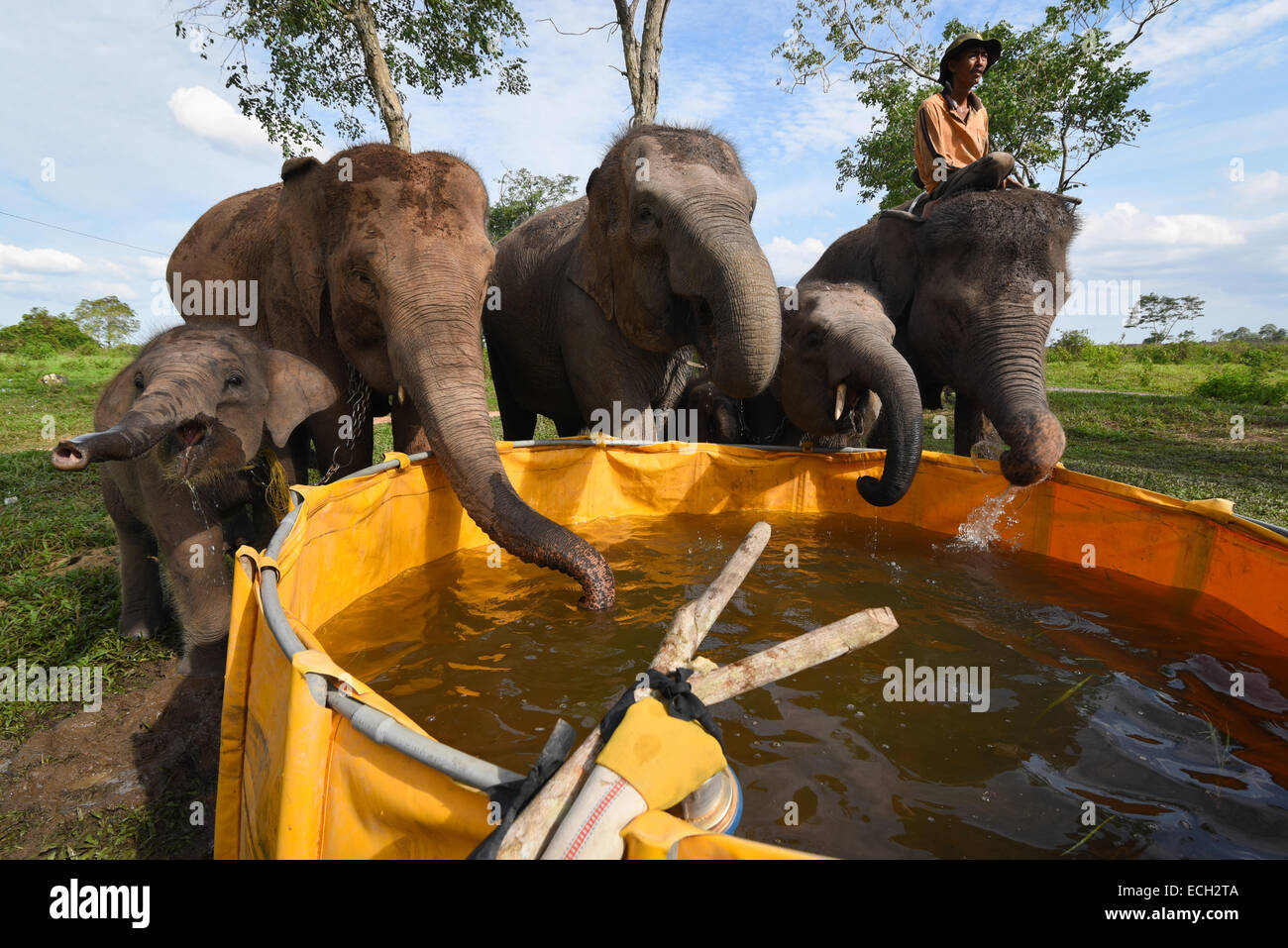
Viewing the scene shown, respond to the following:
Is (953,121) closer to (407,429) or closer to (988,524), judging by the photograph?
(988,524)

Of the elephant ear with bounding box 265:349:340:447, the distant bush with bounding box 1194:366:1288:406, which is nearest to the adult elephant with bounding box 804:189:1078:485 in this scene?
the elephant ear with bounding box 265:349:340:447

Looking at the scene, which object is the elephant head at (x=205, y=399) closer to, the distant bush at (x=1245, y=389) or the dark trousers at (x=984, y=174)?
the dark trousers at (x=984, y=174)

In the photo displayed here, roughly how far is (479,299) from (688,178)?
Answer: 152cm

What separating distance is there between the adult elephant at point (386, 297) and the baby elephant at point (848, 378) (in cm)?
215

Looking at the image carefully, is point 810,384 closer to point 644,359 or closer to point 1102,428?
point 644,359

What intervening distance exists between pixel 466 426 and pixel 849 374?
2684 millimetres

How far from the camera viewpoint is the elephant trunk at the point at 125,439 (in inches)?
86.7

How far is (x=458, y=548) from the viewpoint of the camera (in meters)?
4.54

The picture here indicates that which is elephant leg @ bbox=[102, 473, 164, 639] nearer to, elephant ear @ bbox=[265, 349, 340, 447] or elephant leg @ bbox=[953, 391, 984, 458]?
elephant ear @ bbox=[265, 349, 340, 447]

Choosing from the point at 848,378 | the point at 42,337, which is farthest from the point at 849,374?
the point at 42,337

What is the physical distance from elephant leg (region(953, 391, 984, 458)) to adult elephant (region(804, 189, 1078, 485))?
0.49 meters

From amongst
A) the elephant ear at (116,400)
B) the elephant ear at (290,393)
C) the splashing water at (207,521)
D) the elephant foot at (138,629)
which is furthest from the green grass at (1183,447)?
the elephant foot at (138,629)

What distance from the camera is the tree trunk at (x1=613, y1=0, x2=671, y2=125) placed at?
40.0 feet
